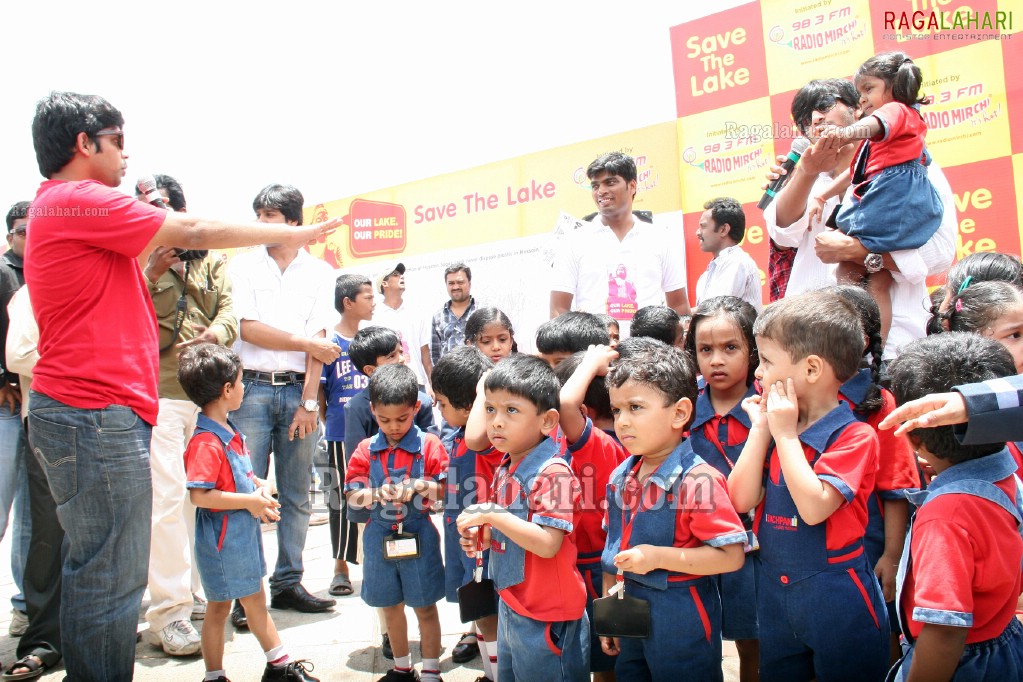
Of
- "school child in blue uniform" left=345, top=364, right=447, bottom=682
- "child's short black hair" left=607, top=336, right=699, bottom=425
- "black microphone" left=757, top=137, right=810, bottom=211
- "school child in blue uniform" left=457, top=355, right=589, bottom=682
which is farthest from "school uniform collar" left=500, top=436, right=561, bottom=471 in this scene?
"black microphone" left=757, top=137, right=810, bottom=211

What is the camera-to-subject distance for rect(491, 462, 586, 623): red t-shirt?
214 centimetres

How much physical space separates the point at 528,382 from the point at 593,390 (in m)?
0.42

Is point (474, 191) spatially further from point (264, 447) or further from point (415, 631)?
point (415, 631)

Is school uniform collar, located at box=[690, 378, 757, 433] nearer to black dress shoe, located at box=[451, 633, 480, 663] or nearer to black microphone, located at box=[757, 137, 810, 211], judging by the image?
black microphone, located at box=[757, 137, 810, 211]

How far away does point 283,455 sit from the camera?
384 cm

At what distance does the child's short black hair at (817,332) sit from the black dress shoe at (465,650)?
5.97 feet

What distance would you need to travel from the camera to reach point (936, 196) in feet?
8.64

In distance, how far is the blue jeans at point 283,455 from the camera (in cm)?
372

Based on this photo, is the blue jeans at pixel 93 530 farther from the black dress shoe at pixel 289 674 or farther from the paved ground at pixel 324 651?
the paved ground at pixel 324 651

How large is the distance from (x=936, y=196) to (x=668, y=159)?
11.0 feet

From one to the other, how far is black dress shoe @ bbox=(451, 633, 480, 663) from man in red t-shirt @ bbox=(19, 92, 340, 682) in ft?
3.99

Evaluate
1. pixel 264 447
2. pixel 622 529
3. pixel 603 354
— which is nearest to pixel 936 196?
pixel 603 354

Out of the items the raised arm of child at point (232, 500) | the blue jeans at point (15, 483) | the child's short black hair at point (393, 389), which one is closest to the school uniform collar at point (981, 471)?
the child's short black hair at point (393, 389)

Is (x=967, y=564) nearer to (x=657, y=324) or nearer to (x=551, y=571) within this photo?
(x=551, y=571)
